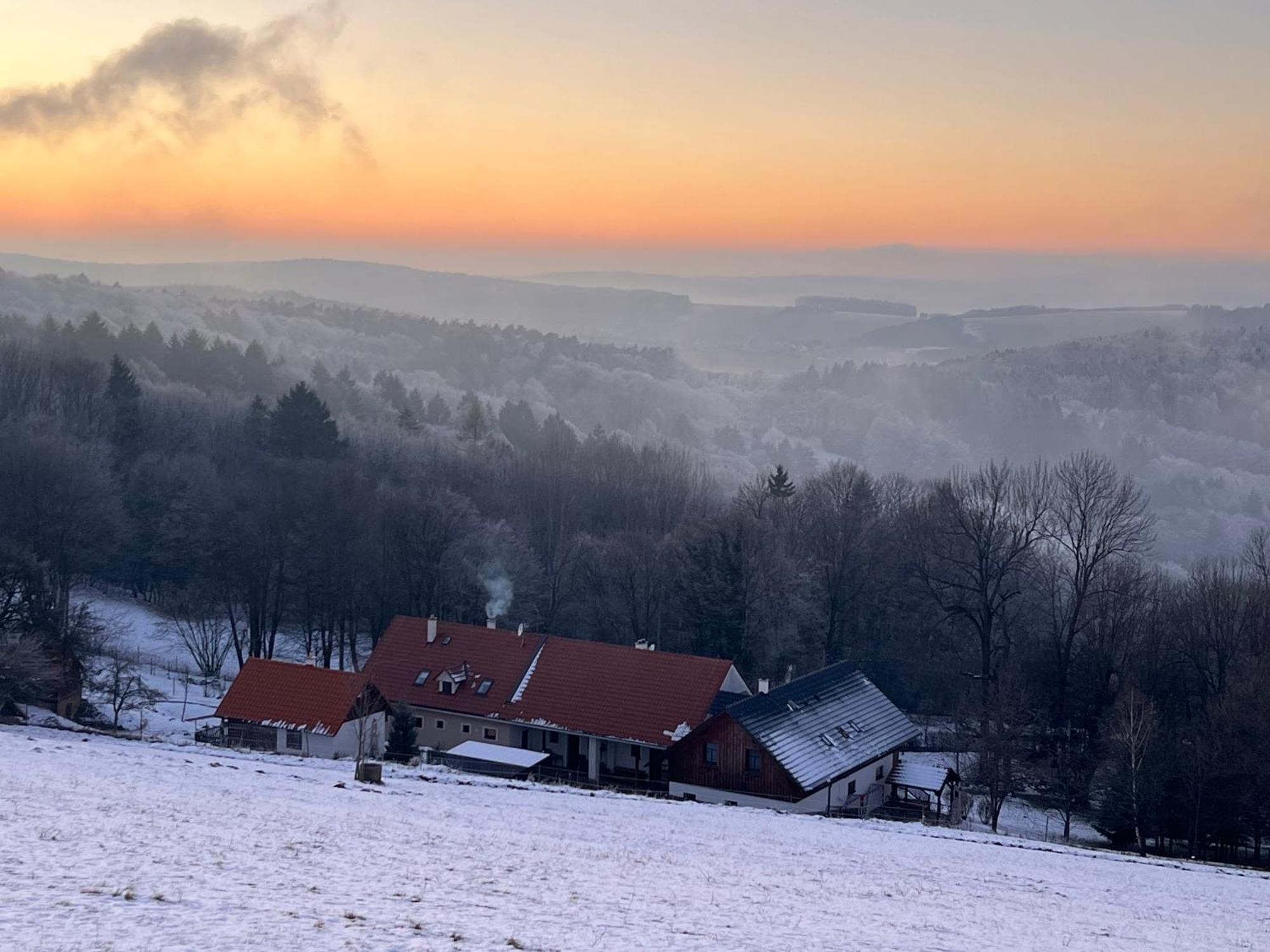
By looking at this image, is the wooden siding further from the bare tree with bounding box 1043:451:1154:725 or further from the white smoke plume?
the bare tree with bounding box 1043:451:1154:725

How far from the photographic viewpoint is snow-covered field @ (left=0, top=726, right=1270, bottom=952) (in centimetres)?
1230

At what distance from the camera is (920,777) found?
128 feet

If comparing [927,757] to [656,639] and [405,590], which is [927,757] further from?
[405,590]

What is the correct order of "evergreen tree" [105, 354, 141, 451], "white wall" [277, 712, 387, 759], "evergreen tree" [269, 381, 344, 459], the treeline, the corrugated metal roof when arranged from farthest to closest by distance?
"evergreen tree" [269, 381, 344, 459]
"evergreen tree" [105, 354, 141, 451]
the treeline
"white wall" [277, 712, 387, 759]
the corrugated metal roof

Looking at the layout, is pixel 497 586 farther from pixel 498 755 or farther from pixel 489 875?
pixel 489 875

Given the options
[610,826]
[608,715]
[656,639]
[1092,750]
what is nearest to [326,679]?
[608,715]

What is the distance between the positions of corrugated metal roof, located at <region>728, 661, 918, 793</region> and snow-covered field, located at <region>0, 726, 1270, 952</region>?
6.62 metres

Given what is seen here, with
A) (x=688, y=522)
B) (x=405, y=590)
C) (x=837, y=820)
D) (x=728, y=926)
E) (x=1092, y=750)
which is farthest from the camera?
(x=688, y=522)

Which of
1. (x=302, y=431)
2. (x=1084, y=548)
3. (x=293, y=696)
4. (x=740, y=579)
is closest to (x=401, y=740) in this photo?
(x=293, y=696)

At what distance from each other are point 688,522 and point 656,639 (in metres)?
10.4

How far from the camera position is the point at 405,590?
56.9 meters

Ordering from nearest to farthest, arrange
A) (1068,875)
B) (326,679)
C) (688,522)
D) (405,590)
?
(1068,875) → (326,679) → (405,590) → (688,522)

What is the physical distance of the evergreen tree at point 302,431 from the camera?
73.6 m

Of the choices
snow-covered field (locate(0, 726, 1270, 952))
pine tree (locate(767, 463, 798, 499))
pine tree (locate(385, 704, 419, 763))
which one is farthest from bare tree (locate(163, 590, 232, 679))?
pine tree (locate(767, 463, 798, 499))
